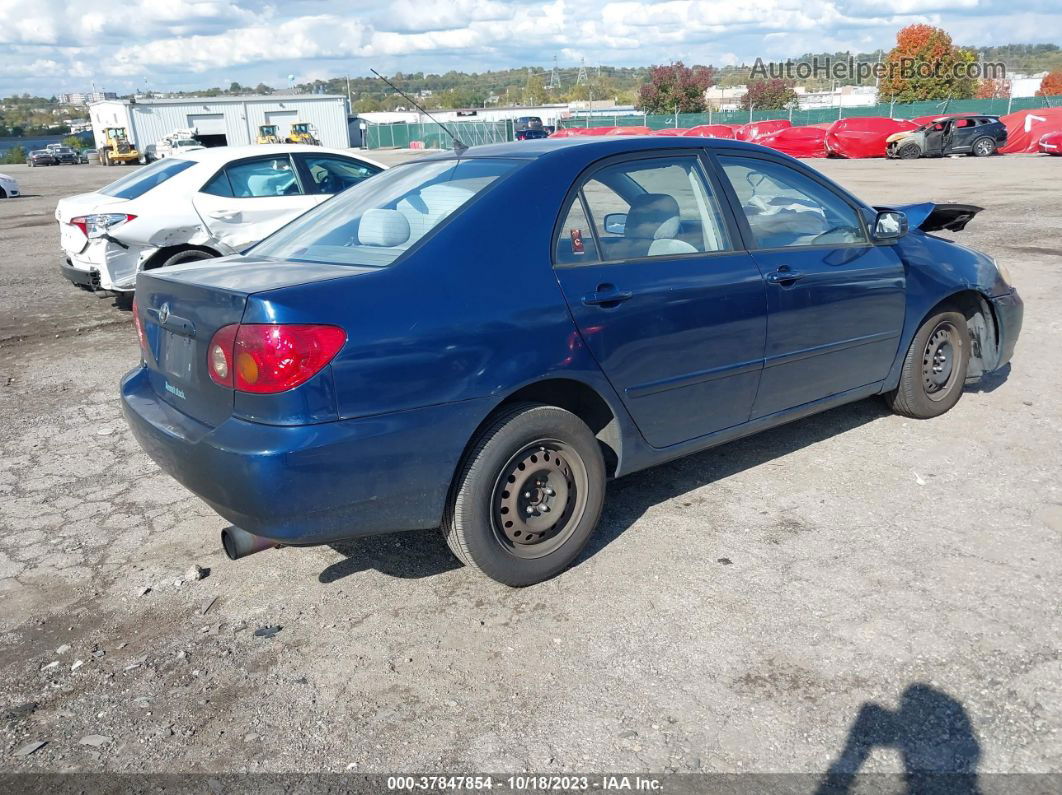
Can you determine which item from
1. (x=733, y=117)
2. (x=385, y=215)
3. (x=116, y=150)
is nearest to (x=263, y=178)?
(x=385, y=215)

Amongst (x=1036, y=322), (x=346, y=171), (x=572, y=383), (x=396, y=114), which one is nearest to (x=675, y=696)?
(x=572, y=383)

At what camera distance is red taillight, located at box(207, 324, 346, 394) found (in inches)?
117

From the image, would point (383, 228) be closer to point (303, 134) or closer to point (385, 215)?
point (385, 215)

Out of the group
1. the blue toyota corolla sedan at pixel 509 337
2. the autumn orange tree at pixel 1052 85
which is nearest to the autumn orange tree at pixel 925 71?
the autumn orange tree at pixel 1052 85

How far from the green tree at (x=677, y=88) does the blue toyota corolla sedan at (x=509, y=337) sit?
74.6 meters

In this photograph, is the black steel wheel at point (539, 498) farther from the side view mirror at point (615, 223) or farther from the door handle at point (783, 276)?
the door handle at point (783, 276)

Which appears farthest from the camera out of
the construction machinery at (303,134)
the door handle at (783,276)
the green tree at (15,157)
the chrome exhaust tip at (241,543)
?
the green tree at (15,157)

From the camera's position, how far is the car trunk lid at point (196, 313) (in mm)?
3150

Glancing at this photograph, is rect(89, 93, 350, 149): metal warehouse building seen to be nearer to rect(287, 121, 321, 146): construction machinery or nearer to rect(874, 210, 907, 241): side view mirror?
rect(287, 121, 321, 146): construction machinery

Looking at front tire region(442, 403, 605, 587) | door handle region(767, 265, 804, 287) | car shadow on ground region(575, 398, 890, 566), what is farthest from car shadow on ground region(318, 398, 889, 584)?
door handle region(767, 265, 804, 287)

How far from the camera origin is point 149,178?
925 cm

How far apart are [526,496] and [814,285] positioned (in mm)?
1857

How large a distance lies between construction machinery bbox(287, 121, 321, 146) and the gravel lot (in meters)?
40.8

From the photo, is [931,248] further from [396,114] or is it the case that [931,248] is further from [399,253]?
[396,114]
